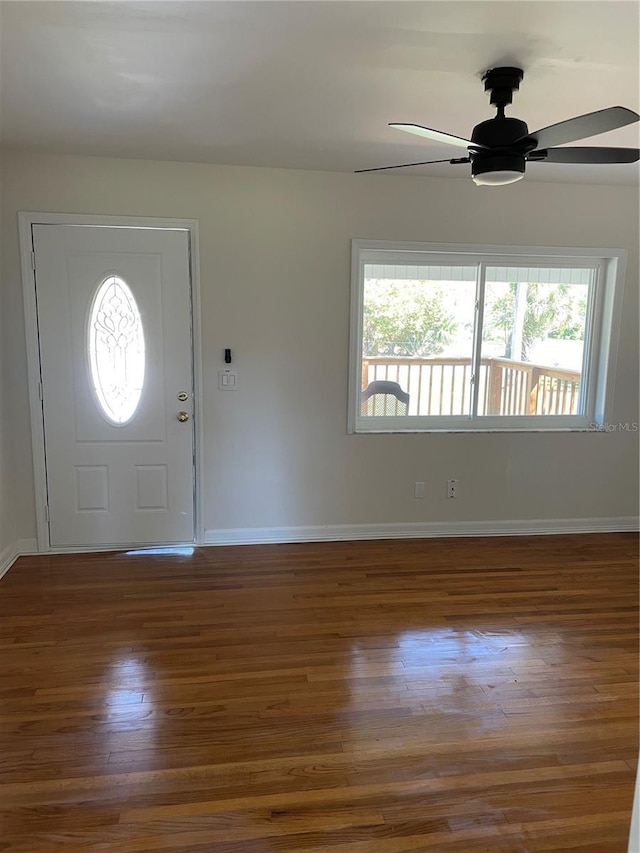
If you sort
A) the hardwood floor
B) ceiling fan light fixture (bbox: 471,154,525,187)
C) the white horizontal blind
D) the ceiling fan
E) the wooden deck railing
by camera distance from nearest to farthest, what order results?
the hardwood floor
the ceiling fan
ceiling fan light fixture (bbox: 471,154,525,187)
the white horizontal blind
the wooden deck railing

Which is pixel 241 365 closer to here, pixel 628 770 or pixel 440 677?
pixel 440 677

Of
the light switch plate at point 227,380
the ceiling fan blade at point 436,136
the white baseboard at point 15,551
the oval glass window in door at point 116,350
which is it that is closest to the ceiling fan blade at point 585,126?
the ceiling fan blade at point 436,136

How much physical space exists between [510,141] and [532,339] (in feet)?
7.46

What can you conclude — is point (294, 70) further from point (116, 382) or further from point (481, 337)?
point (481, 337)

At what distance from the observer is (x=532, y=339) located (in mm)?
4121

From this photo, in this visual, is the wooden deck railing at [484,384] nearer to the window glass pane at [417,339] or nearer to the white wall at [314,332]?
the window glass pane at [417,339]

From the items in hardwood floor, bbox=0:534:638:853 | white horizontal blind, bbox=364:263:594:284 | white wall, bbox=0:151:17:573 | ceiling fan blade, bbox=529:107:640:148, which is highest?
ceiling fan blade, bbox=529:107:640:148

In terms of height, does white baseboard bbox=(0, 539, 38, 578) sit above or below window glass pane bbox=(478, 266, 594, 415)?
below

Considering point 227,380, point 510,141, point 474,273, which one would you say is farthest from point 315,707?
point 474,273

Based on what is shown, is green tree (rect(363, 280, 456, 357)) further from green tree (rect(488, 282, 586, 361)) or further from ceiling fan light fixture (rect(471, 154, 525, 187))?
ceiling fan light fixture (rect(471, 154, 525, 187))

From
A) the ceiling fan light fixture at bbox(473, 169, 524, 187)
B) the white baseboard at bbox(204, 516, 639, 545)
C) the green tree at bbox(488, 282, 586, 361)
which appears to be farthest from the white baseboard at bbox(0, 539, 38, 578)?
the green tree at bbox(488, 282, 586, 361)

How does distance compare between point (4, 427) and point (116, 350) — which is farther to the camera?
point (116, 350)

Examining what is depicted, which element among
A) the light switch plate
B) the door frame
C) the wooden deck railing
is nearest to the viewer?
the door frame

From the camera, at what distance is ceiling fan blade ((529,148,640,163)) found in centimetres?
215
